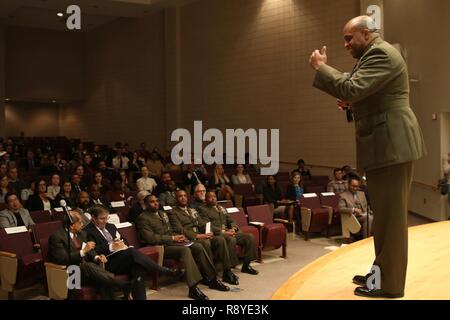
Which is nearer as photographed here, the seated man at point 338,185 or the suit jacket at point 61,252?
the suit jacket at point 61,252

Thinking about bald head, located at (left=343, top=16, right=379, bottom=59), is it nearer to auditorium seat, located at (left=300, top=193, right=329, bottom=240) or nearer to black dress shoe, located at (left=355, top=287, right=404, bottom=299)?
black dress shoe, located at (left=355, top=287, right=404, bottom=299)

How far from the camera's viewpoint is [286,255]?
669 cm

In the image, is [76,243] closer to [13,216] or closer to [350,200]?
[13,216]

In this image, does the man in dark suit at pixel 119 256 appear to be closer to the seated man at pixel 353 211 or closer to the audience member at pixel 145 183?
the seated man at pixel 353 211

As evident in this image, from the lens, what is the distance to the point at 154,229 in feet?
18.0

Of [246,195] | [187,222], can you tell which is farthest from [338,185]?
[187,222]

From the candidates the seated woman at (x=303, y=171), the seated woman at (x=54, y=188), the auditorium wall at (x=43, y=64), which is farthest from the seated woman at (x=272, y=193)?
the auditorium wall at (x=43, y=64)

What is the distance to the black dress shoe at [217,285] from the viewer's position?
5.08 metres

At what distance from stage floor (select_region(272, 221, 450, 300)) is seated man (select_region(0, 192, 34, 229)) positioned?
390cm

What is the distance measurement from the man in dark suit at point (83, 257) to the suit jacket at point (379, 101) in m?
2.65

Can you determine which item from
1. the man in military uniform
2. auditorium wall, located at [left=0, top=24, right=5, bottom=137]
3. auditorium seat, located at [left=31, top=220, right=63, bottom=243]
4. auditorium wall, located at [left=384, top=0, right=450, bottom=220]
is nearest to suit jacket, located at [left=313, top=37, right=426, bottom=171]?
the man in military uniform
